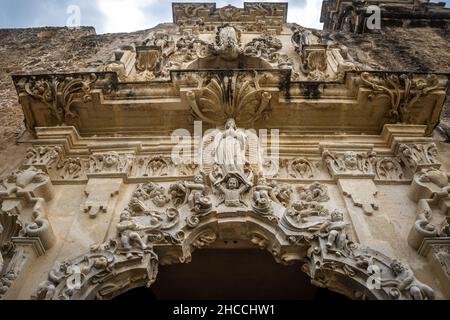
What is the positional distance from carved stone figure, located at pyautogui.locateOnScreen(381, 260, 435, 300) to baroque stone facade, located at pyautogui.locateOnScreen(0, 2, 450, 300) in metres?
0.01

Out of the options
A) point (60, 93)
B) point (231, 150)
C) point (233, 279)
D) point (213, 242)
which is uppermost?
point (60, 93)

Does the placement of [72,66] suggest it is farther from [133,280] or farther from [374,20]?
[374,20]

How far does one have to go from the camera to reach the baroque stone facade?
4262mm

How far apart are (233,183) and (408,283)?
204 centimetres

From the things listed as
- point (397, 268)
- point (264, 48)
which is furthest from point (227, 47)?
point (397, 268)

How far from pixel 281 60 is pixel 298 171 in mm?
3290

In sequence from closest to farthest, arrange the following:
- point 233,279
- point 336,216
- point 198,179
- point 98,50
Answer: point 336,216
point 198,179
point 233,279
point 98,50

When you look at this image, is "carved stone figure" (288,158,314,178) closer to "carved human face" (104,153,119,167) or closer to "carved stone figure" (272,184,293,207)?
"carved stone figure" (272,184,293,207)

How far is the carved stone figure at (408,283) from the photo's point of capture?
3814mm

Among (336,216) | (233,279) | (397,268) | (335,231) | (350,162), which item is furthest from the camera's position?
(233,279)

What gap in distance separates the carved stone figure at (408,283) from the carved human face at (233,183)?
1.81 metres

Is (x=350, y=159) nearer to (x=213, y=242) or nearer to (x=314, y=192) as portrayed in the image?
(x=314, y=192)

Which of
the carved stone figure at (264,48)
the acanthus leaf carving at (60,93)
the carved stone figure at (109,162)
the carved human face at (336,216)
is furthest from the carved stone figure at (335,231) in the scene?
the carved stone figure at (264,48)

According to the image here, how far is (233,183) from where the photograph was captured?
5.02 metres
